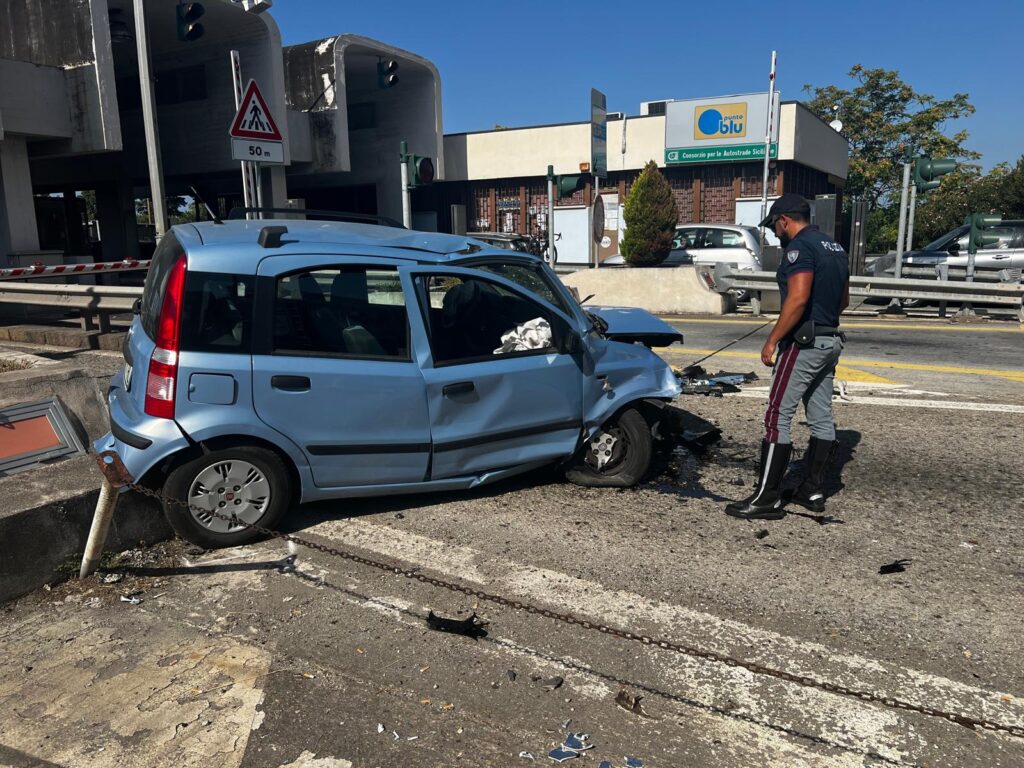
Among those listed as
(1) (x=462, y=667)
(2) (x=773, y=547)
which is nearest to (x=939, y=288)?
(2) (x=773, y=547)

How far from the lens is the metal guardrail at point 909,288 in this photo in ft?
45.1

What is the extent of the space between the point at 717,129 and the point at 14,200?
21.2 meters

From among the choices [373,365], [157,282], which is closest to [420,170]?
[157,282]

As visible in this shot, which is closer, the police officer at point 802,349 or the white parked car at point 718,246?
the police officer at point 802,349

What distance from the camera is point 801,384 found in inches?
193

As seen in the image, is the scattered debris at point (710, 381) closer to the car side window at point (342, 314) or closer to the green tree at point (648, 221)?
the car side window at point (342, 314)

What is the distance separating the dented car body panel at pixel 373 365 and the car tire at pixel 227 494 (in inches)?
3.6

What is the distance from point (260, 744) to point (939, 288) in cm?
1438

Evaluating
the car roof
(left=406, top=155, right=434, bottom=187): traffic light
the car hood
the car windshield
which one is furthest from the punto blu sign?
the car roof

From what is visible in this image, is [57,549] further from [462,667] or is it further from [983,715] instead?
[983,715]

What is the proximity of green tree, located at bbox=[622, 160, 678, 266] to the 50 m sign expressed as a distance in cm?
1487

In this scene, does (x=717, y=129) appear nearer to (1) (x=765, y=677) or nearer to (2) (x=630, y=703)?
(1) (x=765, y=677)

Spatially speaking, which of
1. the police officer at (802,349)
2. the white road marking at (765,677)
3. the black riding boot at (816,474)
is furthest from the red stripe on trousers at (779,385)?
the white road marking at (765,677)

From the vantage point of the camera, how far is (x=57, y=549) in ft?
13.3
